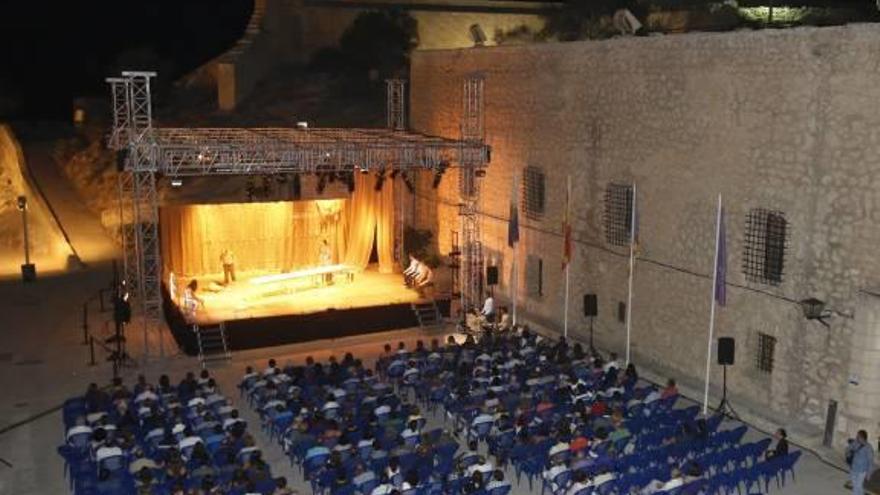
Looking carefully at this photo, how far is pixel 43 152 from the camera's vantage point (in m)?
43.7

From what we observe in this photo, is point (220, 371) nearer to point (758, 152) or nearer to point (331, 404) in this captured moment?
point (331, 404)

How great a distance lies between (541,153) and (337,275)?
9.19 metres

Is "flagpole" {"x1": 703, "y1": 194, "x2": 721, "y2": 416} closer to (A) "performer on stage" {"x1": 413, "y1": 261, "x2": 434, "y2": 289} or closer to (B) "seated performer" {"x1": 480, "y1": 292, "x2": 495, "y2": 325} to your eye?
(B) "seated performer" {"x1": 480, "y1": 292, "x2": 495, "y2": 325}

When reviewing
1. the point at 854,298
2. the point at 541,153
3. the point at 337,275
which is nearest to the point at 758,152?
the point at 854,298

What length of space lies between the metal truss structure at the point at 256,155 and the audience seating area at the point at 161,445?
4.95 metres

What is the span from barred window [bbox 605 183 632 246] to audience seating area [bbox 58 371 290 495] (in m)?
10.8

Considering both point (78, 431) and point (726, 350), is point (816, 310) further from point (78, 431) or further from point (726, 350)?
point (78, 431)

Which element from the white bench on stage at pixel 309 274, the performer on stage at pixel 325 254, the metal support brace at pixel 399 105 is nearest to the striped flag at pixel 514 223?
the white bench on stage at pixel 309 274

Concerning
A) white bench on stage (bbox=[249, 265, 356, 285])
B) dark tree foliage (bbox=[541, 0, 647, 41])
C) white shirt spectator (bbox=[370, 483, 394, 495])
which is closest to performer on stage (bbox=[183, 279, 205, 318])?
white bench on stage (bbox=[249, 265, 356, 285])

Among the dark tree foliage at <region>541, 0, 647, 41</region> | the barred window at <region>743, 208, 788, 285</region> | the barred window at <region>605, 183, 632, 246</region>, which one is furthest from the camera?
the dark tree foliage at <region>541, 0, 647, 41</region>

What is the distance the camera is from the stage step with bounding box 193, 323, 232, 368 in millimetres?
23406

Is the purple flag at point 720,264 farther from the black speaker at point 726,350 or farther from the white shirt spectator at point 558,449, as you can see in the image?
the white shirt spectator at point 558,449

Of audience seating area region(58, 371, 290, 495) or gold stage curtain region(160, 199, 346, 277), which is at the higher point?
gold stage curtain region(160, 199, 346, 277)

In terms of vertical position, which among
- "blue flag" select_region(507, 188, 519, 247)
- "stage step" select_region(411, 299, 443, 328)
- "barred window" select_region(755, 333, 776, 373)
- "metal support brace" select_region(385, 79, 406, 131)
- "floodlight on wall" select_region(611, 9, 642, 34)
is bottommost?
"stage step" select_region(411, 299, 443, 328)
